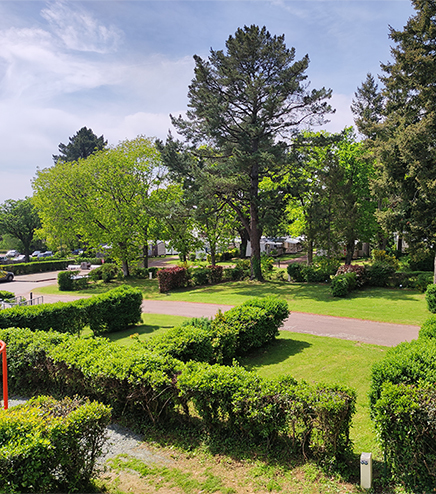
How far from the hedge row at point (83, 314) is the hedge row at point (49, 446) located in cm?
764

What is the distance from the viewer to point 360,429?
5938 mm

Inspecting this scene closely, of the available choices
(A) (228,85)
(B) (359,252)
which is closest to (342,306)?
(A) (228,85)

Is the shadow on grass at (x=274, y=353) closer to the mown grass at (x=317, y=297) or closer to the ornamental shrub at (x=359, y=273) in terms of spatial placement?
the mown grass at (x=317, y=297)

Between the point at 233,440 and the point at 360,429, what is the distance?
2169 millimetres

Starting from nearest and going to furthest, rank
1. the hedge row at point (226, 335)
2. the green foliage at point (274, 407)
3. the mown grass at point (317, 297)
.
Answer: the green foliage at point (274, 407) < the hedge row at point (226, 335) < the mown grass at point (317, 297)

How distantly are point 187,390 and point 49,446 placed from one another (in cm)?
225

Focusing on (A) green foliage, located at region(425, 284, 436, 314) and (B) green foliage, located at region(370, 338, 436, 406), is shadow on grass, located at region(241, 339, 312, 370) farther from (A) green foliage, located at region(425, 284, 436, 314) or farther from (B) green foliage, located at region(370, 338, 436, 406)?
(A) green foliage, located at region(425, 284, 436, 314)

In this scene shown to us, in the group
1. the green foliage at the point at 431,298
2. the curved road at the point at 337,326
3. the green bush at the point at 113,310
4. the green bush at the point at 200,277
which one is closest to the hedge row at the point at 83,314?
the green bush at the point at 113,310

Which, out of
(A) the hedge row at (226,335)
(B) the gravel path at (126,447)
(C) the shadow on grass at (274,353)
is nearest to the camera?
(B) the gravel path at (126,447)

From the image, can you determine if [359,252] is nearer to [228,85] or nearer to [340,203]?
[340,203]

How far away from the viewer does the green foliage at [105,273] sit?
32031mm

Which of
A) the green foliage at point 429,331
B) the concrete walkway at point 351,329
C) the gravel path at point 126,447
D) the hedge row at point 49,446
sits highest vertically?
the green foliage at point 429,331

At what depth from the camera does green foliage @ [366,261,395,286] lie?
2162 centimetres

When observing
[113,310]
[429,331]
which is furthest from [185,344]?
[113,310]
